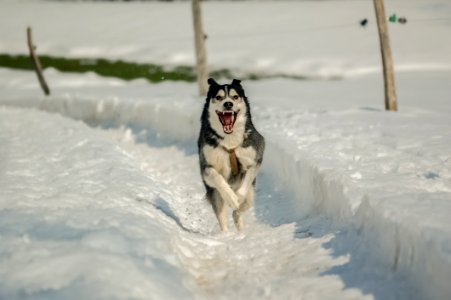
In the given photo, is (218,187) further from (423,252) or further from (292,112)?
(292,112)

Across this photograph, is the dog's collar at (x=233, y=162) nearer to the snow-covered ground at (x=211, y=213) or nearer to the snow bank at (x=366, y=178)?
the snow-covered ground at (x=211, y=213)

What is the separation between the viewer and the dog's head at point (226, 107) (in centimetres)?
927

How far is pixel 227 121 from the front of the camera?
9484 millimetres

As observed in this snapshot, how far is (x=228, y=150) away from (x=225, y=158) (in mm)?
131

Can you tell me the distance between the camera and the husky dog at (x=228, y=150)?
946 cm

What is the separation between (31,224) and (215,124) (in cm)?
318

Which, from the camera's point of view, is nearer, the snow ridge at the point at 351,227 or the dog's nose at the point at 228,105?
the snow ridge at the point at 351,227

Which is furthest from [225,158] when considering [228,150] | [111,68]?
[111,68]

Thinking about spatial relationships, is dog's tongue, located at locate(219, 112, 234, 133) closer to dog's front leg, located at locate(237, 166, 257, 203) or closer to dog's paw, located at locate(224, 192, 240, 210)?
dog's front leg, located at locate(237, 166, 257, 203)

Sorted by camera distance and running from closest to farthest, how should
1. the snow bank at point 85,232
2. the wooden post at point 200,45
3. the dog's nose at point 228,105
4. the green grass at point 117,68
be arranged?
the snow bank at point 85,232
the dog's nose at point 228,105
the wooden post at point 200,45
the green grass at point 117,68

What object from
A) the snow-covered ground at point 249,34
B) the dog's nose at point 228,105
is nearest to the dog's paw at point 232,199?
the dog's nose at point 228,105

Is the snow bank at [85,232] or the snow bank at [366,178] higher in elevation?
the snow bank at [85,232]

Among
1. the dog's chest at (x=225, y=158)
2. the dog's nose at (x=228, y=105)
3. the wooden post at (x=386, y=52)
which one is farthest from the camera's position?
the wooden post at (x=386, y=52)

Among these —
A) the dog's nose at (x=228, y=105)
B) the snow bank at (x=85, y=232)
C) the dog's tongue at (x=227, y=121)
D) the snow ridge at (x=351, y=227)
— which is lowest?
the snow ridge at (x=351, y=227)
